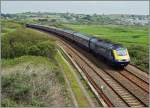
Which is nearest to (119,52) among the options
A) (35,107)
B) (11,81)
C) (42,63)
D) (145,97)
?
(42,63)

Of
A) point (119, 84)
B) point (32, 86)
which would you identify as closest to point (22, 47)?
point (119, 84)

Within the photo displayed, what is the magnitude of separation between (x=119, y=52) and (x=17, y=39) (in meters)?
10.8

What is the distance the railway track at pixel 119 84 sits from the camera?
22320mm

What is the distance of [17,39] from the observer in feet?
122

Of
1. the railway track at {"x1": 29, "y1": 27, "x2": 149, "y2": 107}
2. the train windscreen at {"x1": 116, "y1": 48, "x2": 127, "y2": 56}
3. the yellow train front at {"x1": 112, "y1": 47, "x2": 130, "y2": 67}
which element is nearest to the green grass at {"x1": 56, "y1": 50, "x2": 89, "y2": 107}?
the railway track at {"x1": 29, "y1": 27, "x2": 149, "y2": 107}

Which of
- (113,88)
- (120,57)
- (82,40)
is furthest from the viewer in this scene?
Answer: (82,40)

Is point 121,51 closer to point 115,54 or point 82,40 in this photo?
point 115,54

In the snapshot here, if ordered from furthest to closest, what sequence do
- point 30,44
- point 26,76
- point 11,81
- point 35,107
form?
point 30,44, point 26,76, point 11,81, point 35,107

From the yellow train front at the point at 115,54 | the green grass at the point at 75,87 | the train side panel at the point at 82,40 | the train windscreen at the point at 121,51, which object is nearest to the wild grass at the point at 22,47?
the green grass at the point at 75,87

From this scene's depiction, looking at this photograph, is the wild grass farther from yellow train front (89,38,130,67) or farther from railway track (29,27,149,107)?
yellow train front (89,38,130,67)

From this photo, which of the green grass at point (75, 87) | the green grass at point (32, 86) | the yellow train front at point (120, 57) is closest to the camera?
the green grass at point (32, 86)

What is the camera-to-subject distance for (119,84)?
27391 mm

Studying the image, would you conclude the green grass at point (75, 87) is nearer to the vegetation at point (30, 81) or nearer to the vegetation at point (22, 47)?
the vegetation at point (30, 81)

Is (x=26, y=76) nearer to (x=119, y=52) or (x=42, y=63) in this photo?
(x=42, y=63)
